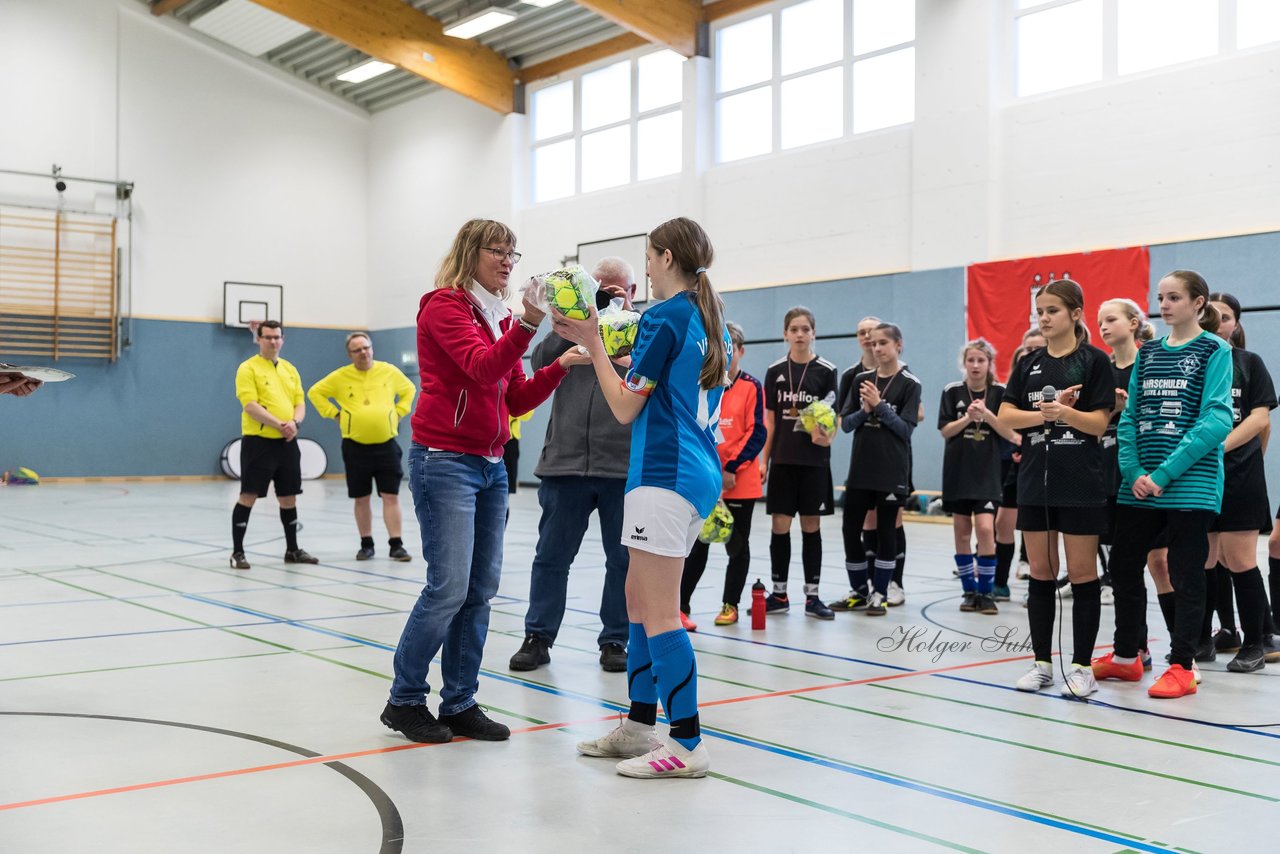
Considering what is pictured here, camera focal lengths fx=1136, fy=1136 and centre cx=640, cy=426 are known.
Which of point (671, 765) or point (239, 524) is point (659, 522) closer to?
point (671, 765)

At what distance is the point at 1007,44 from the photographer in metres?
14.4

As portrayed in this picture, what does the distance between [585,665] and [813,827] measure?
7.64ft

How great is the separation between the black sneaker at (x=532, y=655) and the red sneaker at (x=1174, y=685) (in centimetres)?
221

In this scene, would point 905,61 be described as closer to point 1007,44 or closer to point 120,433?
point 1007,44

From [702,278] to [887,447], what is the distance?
3.62m

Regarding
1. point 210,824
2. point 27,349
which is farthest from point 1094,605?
point 27,349

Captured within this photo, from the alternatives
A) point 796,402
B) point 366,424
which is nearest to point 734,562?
point 796,402

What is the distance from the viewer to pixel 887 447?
269 inches

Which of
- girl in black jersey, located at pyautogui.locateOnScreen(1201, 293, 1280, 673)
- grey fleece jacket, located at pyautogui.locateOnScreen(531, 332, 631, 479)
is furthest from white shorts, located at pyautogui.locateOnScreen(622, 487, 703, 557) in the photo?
girl in black jersey, located at pyautogui.locateOnScreen(1201, 293, 1280, 673)

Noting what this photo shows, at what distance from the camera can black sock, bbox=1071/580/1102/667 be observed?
463cm

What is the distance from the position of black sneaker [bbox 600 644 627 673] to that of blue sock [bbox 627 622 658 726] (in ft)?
4.63

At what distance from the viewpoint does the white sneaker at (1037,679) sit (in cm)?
470

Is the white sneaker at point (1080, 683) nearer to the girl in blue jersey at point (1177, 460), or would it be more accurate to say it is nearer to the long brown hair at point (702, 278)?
the girl in blue jersey at point (1177, 460)

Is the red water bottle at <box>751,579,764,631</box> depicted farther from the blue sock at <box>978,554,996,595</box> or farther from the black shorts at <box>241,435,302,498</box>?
the black shorts at <box>241,435,302,498</box>
